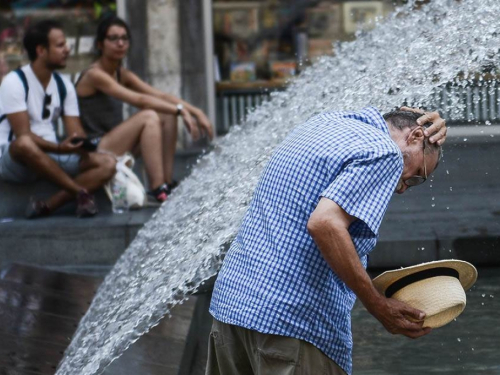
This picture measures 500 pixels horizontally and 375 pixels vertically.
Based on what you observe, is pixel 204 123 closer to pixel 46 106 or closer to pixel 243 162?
pixel 46 106

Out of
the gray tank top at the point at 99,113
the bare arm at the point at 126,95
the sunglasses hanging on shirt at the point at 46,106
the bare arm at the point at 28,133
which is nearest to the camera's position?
the bare arm at the point at 28,133

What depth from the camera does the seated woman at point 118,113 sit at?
8.12 m

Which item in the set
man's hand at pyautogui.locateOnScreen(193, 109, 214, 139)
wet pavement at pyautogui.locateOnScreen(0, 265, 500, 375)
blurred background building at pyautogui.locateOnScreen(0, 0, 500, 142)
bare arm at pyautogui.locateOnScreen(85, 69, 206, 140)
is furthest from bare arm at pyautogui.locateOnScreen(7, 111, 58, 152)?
blurred background building at pyautogui.locateOnScreen(0, 0, 500, 142)

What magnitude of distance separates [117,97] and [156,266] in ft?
9.95

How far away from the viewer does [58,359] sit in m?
5.15

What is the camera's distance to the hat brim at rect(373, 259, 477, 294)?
10.7ft

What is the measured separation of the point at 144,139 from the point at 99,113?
0.60 metres

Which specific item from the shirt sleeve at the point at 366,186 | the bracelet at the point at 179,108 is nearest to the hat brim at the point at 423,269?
the shirt sleeve at the point at 366,186

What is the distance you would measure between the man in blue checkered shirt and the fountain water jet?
54.5 inches

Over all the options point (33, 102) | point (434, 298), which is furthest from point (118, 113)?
point (434, 298)

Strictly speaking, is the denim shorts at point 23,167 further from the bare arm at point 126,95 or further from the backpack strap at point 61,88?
the bare arm at point 126,95

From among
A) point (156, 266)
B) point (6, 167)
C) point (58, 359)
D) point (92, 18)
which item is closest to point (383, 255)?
point (156, 266)

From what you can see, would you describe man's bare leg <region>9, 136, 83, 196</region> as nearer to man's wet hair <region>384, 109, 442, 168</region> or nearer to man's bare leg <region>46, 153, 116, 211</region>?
man's bare leg <region>46, 153, 116, 211</region>

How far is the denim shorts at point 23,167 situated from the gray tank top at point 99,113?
0.65m
